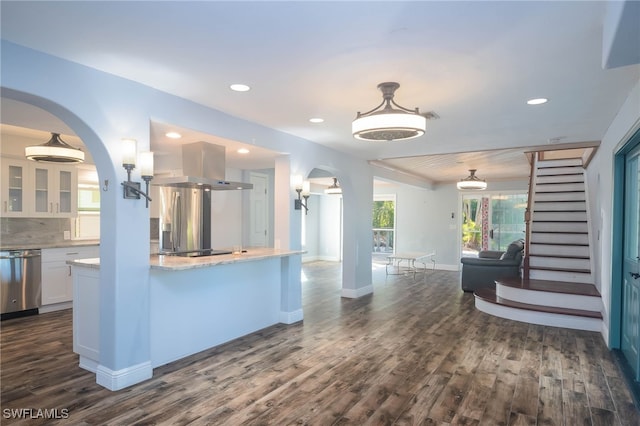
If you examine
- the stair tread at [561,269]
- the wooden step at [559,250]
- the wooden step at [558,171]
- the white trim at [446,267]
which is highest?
the wooden step at [558,171]

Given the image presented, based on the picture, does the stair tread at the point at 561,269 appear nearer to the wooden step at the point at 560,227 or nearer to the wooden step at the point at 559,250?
the wooden step at the point at 559,250

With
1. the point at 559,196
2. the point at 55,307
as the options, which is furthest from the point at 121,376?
the point at 559,196

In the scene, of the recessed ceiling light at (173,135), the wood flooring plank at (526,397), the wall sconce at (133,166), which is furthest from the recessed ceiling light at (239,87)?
the wood flooring plank at (526,397)

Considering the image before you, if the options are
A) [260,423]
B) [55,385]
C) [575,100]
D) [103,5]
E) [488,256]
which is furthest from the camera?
[488,256]

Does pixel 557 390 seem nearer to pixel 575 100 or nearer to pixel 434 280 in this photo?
pixel 575 100

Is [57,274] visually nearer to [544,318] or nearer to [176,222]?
[176,222]

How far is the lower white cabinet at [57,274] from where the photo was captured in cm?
512

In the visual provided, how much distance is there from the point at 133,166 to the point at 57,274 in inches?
134

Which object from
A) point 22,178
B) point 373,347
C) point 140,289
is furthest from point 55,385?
point 22,178

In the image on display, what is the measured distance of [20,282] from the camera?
4891mm

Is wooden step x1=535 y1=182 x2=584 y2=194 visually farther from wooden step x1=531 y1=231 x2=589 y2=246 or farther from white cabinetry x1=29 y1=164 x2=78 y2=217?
white cabinetry x1=29 y1=164 x2=78 y2=217

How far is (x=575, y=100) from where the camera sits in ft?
10.9

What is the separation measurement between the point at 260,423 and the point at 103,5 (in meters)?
2.57

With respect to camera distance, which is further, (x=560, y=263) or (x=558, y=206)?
(x=558, y=206)
